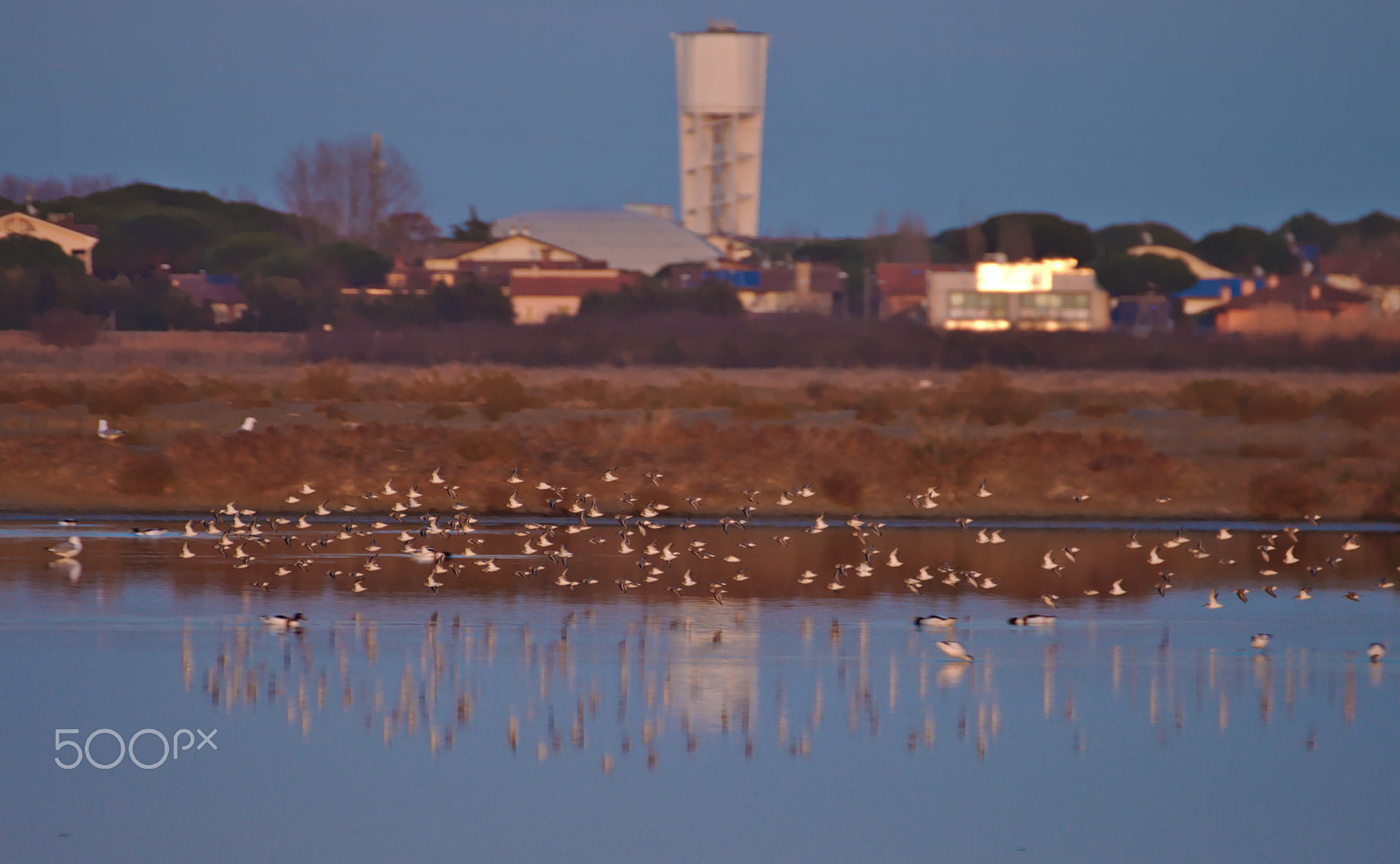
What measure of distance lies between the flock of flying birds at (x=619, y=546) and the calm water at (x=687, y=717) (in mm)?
183

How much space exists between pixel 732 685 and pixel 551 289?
8223 centimetres

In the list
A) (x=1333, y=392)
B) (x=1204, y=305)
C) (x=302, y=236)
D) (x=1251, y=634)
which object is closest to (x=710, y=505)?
(x=1251, y=634)

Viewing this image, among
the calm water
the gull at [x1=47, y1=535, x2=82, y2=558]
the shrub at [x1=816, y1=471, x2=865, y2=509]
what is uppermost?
the shrub at [x1=816, y1=471, x2=865, y2=509]

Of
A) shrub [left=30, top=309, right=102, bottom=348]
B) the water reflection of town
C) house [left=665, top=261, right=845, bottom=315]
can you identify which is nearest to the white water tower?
house [left=665, top=261, right=845, bottom=315]

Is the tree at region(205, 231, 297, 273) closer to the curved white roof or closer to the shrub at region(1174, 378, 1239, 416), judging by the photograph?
the curved white roof

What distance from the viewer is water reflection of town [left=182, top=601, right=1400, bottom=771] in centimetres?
1234

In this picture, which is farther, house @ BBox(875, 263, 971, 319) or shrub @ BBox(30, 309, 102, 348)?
house @ BBox(875, 263, 971, 319)

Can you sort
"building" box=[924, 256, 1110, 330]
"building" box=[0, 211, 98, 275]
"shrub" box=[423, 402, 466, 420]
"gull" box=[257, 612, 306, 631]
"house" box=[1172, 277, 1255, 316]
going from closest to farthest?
"gull" box=[257, 612, 306, 631] < "shrub" box=[423, 402, 466, 420] < "building" box=[924, 256, 1110, 330] < "building" box=[0, 211, 98, 275] < "house" box=[1172, 277, 1255, 316]

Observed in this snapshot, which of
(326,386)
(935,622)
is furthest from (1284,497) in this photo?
(326,386)

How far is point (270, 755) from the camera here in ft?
37.9

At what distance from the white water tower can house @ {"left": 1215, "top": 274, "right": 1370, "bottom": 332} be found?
58396 mm

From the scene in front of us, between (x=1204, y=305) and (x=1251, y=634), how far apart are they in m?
87.8

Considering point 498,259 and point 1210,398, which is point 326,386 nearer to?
point 1210,398

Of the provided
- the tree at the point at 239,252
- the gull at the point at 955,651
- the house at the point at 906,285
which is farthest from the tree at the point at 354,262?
the gull at the point at 955,651
